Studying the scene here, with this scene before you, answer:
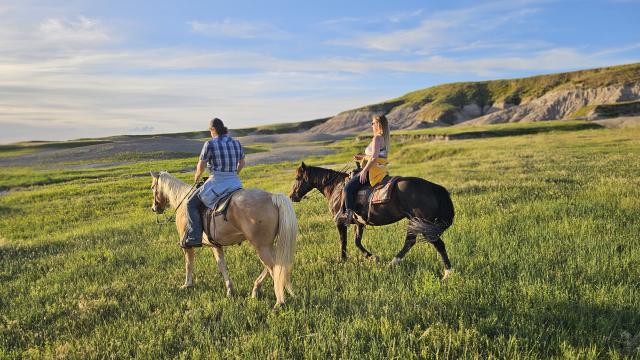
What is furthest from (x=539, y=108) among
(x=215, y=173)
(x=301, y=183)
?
(x=215, y=173)

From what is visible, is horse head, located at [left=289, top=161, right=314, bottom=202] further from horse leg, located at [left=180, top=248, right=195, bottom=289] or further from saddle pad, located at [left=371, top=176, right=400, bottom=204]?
horse leg, located at [left=180, top=248, right=195, bottom=289]

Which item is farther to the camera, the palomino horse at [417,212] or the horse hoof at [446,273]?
the palomino horse at [417,212]

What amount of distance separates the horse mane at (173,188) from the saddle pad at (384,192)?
152 inches

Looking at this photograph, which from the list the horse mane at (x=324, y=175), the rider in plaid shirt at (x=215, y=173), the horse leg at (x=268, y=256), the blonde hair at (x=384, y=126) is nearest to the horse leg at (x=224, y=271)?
the rider in plaid shirt at (x=215, y=173)

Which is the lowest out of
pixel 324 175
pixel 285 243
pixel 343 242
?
pixel 343 242

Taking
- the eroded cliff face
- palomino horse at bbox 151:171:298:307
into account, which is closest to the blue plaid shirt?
palomino horse at bbox 151:171:298:307

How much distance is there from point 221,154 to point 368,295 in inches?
140

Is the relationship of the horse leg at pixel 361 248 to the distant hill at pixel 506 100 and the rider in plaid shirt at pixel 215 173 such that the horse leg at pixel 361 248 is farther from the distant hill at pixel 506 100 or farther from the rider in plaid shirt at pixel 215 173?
the distant hill at pixel 506 100

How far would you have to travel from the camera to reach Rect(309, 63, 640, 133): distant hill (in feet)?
363

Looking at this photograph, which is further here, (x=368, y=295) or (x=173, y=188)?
(x=173, y=188)

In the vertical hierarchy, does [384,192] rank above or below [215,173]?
below

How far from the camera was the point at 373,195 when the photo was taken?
859 centimetres

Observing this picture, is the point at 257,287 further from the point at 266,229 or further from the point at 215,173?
the point at 215,173

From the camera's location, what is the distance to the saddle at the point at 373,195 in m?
8.28
